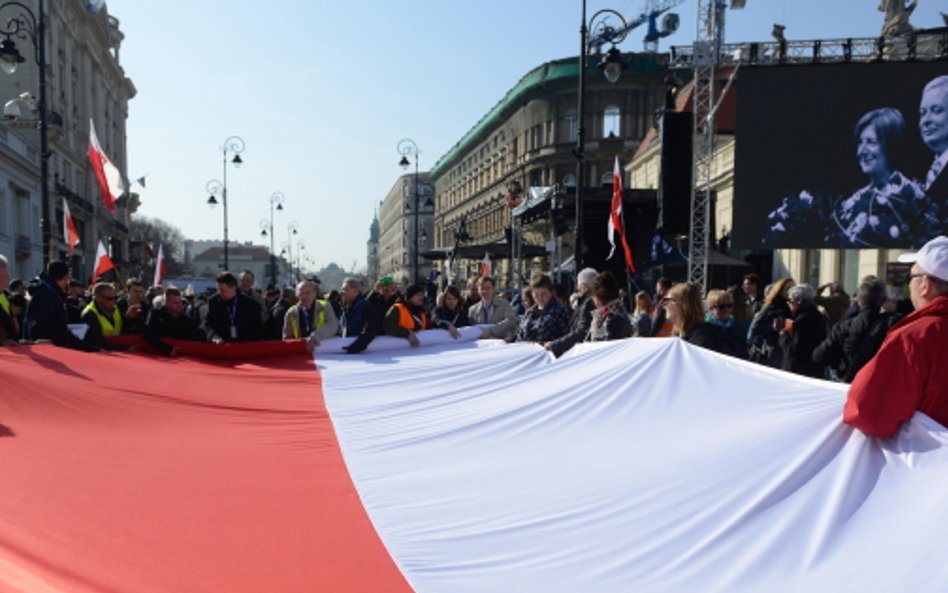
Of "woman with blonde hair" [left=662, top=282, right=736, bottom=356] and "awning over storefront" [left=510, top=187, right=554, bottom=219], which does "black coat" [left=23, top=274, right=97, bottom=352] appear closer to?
"woman with blonde hair" [left=662, top=282, right=736, bottom=356]

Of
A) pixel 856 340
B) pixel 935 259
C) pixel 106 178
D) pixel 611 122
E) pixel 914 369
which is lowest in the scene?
pixel 856 340

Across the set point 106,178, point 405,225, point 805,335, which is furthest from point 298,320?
point 405,225

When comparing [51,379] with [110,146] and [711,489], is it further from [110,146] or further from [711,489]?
[110,146]

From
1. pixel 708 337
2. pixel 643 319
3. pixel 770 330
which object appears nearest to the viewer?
pixel 708 337

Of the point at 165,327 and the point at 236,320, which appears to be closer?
the point at 165,327

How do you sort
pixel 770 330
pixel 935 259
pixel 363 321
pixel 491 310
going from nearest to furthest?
pixel 935 259, pixel 770 330, pixel 363 321, pixel 491 310

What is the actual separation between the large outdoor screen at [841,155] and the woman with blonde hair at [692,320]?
13630mm

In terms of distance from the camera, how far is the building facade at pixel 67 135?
39.9 metres

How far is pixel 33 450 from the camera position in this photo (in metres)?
4.08

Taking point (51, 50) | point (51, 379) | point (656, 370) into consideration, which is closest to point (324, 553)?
point (656, 370)

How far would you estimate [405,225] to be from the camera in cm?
10862

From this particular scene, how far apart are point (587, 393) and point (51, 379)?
3876 mm

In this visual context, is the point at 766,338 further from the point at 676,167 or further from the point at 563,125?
the point at 563,125

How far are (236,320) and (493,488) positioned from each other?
562cm
